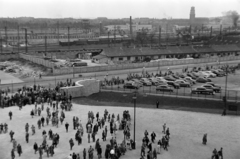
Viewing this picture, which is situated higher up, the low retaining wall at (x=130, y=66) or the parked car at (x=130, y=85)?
the low retaining wall at (x=130, y=66)

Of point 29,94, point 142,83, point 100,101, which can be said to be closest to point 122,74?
point 142,83

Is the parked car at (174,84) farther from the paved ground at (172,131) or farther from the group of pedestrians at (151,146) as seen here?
the group of pedestrians at (151,146)

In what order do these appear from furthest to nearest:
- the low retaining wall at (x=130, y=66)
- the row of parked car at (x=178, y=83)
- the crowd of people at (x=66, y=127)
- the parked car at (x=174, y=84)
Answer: the low retaining wall at (x=130, y=66) < the parked car at (x=174, y=84) < the row of parked car at (x=178, y=83) < the crowd of people at (x=66, y=127)

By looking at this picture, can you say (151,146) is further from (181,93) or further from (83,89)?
(83,89)

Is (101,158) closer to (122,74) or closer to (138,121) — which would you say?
(138,121)

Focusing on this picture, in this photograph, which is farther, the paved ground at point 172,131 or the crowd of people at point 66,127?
the paved ground at point 172,131

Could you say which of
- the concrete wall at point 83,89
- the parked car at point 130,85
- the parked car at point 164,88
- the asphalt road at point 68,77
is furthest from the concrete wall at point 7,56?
the parked car at point 164,88

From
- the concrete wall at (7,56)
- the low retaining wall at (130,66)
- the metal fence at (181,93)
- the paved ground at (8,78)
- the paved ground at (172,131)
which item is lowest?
→ the paved ground at (172,131)
